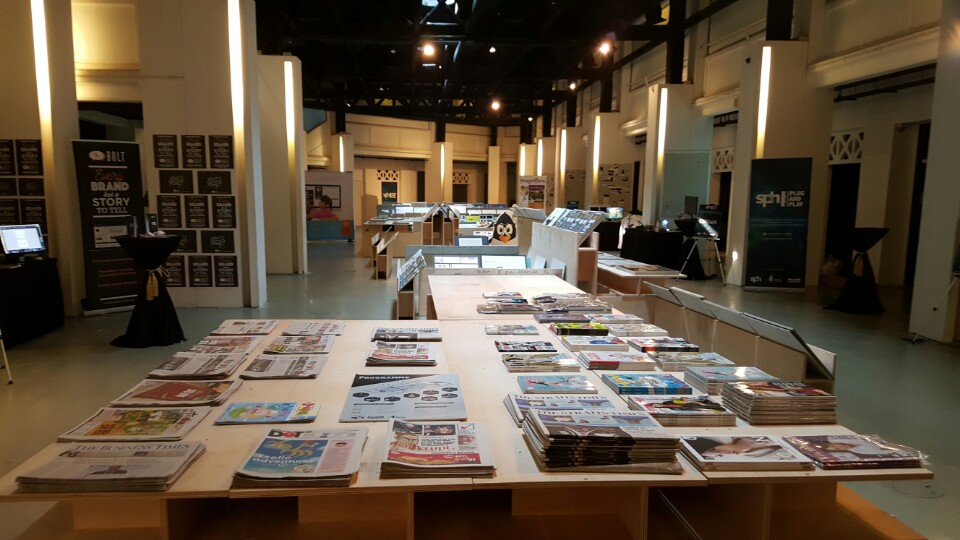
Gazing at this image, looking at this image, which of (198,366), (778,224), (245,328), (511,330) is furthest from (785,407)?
(778,224)

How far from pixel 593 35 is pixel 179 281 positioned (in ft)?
31.6

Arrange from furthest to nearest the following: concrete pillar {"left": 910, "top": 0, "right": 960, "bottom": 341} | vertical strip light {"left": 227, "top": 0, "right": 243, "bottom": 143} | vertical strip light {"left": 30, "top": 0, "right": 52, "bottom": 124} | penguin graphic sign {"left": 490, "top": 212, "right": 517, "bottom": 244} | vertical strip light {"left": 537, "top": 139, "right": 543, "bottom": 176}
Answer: vertical strip light {"left": 537, "top": 139, "right": 543, "bottom": 176} < penguin graphic sign {"left": 490, "top": 212, "right": 517, "bottom": 244} < vertical strip light {"left": 227, "top": 0, "right": 243, "bottom": 143} < vertical strip light {"left": 30, "top": 0, "right": 52, "bottom": 124} < concrete pillar {"left": 910, "top": 0, "right": 960, "bottom": 341}

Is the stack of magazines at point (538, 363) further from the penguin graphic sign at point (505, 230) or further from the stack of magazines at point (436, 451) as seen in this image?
the penguin graphic sign at point (505, 230)

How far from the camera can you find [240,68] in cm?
740

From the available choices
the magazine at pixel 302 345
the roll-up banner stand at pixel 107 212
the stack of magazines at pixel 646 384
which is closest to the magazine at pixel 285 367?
the magazine at pixel 302 345

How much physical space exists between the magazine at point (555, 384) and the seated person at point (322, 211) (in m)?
14.9

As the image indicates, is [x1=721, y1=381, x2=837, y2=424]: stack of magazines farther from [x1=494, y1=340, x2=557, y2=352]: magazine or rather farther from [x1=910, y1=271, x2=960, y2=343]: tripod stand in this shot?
[x1=910, y1=271, x2=960, y2=343]: tripod stand

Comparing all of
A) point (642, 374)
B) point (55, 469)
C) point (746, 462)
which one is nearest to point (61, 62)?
point (55, 469)

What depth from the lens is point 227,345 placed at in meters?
3.01

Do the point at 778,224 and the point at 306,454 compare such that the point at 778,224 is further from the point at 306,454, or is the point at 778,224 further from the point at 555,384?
the point at 306,454

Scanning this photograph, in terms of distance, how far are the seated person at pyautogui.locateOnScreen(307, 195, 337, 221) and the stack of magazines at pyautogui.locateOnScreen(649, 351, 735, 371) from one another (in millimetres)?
14759

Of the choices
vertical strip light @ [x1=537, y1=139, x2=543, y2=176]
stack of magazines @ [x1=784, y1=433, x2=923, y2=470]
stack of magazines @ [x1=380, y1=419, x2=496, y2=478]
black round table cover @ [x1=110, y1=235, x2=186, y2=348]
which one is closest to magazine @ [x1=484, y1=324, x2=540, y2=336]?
stack of magazines @ [x1=380, y1=419, x2=496, y2=478]

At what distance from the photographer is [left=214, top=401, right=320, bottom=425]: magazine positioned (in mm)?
2062

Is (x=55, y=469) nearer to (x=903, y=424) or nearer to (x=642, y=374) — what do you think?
(x=642, y=374)
